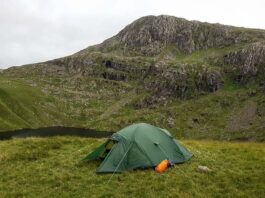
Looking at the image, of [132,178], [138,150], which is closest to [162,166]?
[138,150]

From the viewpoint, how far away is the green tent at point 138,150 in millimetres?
22547

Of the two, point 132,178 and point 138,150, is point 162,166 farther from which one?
point 132,178

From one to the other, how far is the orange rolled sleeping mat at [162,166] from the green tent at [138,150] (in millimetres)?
535

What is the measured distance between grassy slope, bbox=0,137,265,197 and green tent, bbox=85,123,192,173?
72cm

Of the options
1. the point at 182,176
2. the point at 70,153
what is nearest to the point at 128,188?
the point at 182,176

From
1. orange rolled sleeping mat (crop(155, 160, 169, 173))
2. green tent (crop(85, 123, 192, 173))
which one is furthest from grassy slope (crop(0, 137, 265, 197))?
green tent (crop(85, 123, 192, 173))

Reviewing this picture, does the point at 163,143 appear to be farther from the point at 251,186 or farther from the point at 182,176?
the point at 251,186

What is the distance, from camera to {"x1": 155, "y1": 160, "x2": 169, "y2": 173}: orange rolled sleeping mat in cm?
2175

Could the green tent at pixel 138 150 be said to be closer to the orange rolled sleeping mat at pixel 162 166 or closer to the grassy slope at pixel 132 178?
the orange rolled sleeping mat at pixel 162 166

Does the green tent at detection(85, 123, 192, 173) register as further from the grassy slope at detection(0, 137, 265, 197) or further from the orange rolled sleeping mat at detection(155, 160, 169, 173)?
the grassy slope at detection(0, 137, 265, 197)

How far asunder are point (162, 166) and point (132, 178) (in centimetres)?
229

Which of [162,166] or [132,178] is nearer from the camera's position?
[132,178]

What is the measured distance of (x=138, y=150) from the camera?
23.2m

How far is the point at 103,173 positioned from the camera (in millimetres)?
22141
